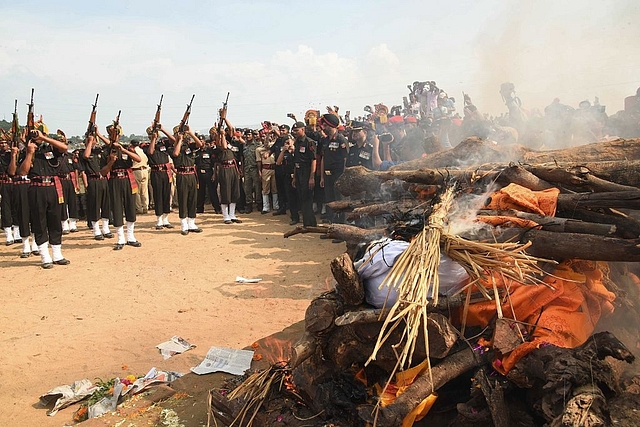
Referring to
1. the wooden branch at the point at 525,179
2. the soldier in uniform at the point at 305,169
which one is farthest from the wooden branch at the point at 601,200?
the soldier in uniform at the point at 305,169

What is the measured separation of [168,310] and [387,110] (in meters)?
11.1

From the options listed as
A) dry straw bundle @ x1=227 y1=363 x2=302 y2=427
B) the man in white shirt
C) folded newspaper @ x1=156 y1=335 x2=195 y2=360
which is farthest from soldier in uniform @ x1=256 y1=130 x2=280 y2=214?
dry straw bundle @ x1=227 y1=363 x2=302 y2=427

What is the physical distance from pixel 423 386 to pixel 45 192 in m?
8.57

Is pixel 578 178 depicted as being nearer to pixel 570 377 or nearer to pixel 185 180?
pixel 570 377

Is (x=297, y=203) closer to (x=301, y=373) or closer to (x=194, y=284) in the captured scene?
(x=194, y=284)

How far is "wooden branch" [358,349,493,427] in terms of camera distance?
275 cm

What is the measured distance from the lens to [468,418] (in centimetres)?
278

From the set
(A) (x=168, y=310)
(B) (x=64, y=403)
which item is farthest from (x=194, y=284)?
(B) (x=64, y=403)

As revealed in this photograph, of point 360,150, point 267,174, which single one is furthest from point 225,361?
point 267,174

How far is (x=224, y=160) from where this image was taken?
12961mm

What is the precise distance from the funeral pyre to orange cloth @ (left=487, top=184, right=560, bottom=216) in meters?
0.01

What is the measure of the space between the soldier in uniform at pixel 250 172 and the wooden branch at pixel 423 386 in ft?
40.9

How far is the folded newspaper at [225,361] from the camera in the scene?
4.86 metres

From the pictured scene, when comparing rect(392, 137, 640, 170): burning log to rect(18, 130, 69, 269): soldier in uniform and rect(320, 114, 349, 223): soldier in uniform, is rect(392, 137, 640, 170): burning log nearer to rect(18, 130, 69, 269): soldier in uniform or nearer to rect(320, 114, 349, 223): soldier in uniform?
rect(320, 114, 349, 223): soldier in uniform
